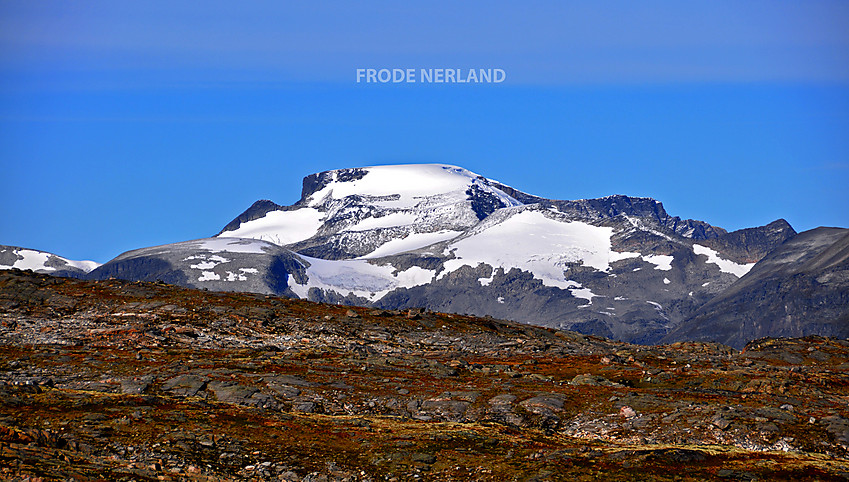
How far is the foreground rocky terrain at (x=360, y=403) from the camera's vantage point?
31875 millimetres

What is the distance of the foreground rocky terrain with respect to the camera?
3188 centimetres

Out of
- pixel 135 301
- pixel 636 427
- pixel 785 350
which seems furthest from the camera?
pixel 785 350

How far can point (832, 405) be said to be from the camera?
43.8 metres

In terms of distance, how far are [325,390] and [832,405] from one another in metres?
25.8

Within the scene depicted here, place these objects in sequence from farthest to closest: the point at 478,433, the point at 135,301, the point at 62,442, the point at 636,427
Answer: the point at 135,301, the point at 636,427, the point at 478,433, the point at 62,442

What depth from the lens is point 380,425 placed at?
A: 3816 centimetres

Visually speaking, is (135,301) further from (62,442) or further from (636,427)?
(636,427)

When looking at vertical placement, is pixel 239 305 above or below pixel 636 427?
above

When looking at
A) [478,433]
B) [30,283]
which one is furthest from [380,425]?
[30,283]

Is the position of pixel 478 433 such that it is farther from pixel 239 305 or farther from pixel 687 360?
pixel 239 305

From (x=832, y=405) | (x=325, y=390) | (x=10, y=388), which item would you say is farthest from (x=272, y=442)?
(x=832, y=405)

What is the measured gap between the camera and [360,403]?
43.8 metres

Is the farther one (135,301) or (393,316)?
(393,316)

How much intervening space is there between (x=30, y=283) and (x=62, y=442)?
48.1m
